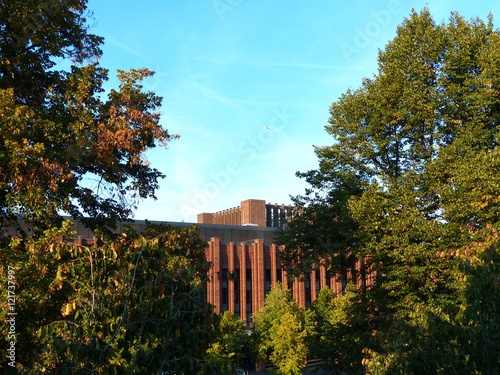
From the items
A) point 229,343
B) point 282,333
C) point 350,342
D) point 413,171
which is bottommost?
point 229,343

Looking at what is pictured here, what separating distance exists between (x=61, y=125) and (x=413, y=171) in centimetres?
1485

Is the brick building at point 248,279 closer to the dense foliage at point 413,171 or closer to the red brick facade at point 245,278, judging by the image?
the red brick facade at point 245,278

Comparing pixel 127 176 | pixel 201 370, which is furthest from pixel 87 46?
pixel 201 370

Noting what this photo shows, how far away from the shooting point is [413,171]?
23.0 meters

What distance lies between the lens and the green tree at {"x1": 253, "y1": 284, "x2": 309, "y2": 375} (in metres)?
40.5

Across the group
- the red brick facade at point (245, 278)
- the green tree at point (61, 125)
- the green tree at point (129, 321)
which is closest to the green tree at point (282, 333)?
Result: the red brick facade at point (245, 278)

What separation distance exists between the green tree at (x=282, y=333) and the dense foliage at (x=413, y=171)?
13801mm

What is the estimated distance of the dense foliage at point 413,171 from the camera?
21.0 metres

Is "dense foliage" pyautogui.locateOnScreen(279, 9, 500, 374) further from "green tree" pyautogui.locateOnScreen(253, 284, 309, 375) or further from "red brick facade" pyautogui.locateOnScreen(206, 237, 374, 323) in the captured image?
"red brick facade" pyautogui.locateOnScreen(206, 237, 374, 323)

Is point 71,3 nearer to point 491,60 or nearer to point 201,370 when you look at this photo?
point 201,370

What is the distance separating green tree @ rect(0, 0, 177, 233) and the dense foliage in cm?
980

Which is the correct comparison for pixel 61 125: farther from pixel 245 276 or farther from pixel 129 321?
pixel 245 276

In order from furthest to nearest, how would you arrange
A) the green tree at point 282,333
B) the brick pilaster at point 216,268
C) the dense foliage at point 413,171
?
the brick pilaster at point 216,268
the green tree at point 282,333
the dense foliage at point 413,171

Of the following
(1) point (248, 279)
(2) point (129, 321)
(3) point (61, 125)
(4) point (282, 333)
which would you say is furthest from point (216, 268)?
(2) point (129, 321)
